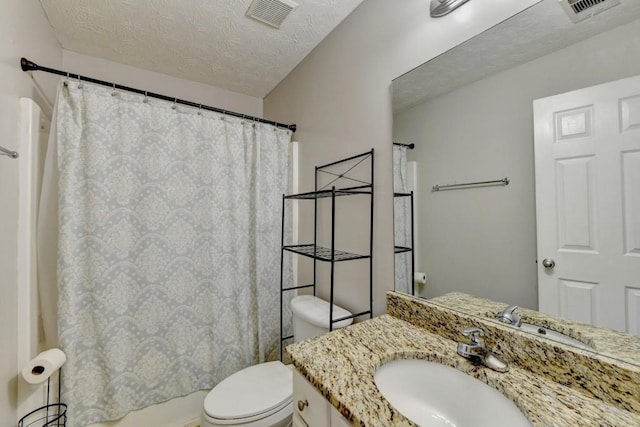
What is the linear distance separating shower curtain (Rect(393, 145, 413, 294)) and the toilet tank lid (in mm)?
345

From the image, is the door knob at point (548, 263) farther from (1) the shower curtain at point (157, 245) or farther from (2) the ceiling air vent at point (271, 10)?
(2) the ceiling air vent at point (271, 10)

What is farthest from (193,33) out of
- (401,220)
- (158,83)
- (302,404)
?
(302,404)

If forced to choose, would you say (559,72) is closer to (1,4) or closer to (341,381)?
(341,381)

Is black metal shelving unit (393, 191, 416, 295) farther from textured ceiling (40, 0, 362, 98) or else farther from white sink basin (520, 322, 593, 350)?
textured ceiling (40, 0, 362, 98)

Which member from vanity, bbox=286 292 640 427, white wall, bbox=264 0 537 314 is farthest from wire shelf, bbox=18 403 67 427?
white wall, bbox=264 0 537 314

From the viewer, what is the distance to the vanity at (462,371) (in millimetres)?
577

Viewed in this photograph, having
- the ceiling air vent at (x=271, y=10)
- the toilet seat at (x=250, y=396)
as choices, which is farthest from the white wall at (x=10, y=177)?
the ceiling air vent at (x=271, y=10)

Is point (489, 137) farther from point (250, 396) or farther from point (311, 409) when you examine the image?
point (250, 396)

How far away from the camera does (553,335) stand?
0.75 metres

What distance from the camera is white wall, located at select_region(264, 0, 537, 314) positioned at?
101cm

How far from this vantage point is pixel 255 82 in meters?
2.16

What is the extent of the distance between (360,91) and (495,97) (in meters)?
0.66

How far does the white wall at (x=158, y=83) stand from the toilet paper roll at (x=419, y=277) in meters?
2.07

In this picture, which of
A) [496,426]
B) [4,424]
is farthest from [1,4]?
[496,426]
